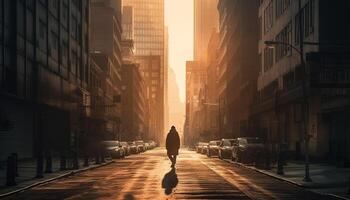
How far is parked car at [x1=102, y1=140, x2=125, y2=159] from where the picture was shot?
191ft

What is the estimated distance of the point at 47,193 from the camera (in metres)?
20.9

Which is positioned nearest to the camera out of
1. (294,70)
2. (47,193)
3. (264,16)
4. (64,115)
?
(47,193)

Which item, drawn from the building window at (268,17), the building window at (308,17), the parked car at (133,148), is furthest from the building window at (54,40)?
the building window at (268,17)

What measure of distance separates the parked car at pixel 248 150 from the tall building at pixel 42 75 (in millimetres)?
12082

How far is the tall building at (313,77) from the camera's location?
3160 cm

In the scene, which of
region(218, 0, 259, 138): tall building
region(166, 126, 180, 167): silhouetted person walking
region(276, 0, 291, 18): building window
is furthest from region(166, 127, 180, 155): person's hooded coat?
region(218, 0, 259, 138): tall building

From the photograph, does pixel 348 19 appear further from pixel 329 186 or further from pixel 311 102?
pixel 329 186

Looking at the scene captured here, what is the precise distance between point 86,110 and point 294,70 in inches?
1289

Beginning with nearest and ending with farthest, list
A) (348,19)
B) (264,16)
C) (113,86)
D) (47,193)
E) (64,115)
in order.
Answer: (47,193)
(348,19)
(64,115)
(264,16)
(113,86)

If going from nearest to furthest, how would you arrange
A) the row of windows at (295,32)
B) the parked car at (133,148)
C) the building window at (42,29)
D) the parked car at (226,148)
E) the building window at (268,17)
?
the row of windows at (295,32) < the building window at (42,29) < the parked car at (226,148) < the building window at (268,17) < the parked car at (133,148)

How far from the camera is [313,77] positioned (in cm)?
3234

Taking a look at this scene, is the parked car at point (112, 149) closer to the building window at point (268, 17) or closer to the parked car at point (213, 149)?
the parked car at point (213, 149)

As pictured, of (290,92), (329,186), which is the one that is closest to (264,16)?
(290,92)

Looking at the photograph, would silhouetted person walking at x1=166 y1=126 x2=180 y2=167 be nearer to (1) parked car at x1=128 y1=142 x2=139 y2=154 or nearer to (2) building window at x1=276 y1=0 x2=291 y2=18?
(2) building window at x1=276 y1=0 x2=291 y2=18
